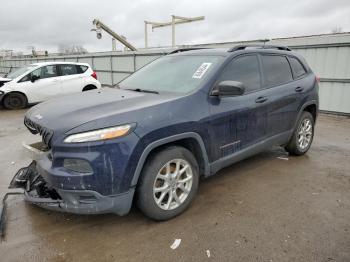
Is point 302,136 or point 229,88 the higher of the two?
point 229,88

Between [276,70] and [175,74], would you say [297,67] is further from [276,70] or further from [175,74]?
[175,74]

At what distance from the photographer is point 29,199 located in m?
2.89

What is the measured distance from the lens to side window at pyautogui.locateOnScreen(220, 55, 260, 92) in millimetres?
3512

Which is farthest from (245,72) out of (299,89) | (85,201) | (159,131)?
(85,201)

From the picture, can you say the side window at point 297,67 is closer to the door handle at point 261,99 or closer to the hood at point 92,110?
the door handle at point 261,99

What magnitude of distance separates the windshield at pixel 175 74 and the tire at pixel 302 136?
209 centimetres

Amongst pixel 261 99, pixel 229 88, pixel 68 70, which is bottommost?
A: pixel 261 99

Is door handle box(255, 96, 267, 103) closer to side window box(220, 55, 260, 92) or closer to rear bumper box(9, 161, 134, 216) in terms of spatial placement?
side window box(220, 55, 260, 92)

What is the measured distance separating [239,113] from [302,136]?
79.1 inches

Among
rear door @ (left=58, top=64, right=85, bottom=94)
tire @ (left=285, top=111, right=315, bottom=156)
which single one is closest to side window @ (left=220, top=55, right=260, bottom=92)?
tire @ (left=285, top=111, right=315, bottom=156)

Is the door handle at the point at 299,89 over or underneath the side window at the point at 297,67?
underneath

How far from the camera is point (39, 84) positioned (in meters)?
10.4

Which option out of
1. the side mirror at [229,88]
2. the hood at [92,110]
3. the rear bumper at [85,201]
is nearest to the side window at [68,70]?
the hood at [92,110]

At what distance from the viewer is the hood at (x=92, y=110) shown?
8.34ft
